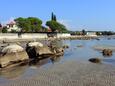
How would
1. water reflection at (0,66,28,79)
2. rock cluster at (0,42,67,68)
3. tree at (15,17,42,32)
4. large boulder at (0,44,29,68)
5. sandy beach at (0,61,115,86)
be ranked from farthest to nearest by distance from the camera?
tree at (15,17,42,32)
rock cluster at (0,42,67,68)
large boulder at (0,44,29,68)
water reflection at (0,66,28,79)
sandy beach at (0,61,115,86)

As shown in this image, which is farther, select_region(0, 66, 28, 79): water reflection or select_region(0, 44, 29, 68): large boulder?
select_region(0, 44, 29, 68): large boulder

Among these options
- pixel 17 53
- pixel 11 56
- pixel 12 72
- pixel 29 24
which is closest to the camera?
pixel 12 72

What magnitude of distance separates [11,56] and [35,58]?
7702mm

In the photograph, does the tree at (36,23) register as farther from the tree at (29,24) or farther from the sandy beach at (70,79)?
the sandy beach at (70,79)

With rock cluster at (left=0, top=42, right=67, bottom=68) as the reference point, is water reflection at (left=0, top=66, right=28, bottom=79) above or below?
below

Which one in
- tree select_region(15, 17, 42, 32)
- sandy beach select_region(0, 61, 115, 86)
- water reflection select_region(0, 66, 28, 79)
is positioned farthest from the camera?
tree select_region(15, 17, 42, 32)

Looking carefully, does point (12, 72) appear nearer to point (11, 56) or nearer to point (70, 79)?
point (11, 56)

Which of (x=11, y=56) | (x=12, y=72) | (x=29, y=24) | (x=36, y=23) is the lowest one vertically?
(x=12, y=72)

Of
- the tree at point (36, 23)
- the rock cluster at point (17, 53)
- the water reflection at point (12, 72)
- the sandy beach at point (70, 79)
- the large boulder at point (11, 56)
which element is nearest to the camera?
the sandy beach at point (70, 79)

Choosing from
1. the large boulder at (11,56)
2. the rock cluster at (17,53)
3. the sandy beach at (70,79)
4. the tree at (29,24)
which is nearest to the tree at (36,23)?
the tree at (29,24)

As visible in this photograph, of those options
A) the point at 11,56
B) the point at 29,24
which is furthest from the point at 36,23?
the point at 11,56

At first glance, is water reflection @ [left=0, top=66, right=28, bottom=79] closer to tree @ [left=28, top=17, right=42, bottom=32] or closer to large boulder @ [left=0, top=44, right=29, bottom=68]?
large boulder @ [left=0, top=44, right=29, bottom=68]

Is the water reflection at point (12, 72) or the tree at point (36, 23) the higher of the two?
the tree at point (36, 23)

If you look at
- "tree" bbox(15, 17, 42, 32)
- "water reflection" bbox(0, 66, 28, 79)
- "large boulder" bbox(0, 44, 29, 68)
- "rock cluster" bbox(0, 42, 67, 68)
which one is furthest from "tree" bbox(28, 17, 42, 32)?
"water reflection" bbox(0, 66, 28, 79)
